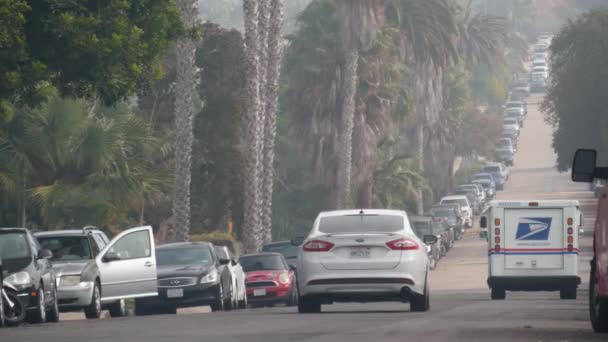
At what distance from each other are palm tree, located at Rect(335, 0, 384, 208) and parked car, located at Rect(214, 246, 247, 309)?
24.4 m

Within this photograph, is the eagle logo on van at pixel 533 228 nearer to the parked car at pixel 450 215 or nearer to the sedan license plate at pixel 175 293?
the sedan license plate at pixel 175 293

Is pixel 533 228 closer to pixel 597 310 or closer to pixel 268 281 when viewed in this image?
pixel 268 281

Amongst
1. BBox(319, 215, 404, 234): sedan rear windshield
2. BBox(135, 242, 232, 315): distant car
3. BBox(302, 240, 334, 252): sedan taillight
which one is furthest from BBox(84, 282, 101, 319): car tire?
BBox(302, 240, 334, 252): sedan taillight

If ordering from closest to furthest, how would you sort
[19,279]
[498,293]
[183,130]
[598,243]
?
[598,243], [19,279], [498,293], [183,130]

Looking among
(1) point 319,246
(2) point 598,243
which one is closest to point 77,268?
(1) point 319,246

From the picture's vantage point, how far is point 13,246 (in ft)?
72.7

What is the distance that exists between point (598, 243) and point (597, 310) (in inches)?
33.3

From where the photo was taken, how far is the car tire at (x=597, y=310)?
16.1 meters

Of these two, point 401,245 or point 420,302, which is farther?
point 420,302

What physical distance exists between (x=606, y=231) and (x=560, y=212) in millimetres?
15509

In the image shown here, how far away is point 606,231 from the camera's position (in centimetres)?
1535

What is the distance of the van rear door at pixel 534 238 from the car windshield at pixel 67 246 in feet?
32.1

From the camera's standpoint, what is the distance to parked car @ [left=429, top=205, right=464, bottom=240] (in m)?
65.2

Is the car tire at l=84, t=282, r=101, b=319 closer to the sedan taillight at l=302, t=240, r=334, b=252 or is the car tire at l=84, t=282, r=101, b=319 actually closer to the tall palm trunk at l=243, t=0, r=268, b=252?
the sedan taillight at l=302, t=240, r=334, b=252
